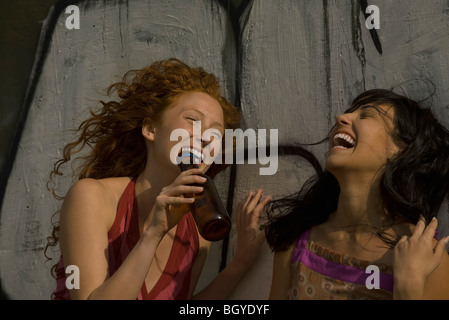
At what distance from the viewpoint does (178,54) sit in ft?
9.60

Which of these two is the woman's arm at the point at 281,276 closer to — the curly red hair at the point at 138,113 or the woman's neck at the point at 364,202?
the woman's neck at the point at 364,202

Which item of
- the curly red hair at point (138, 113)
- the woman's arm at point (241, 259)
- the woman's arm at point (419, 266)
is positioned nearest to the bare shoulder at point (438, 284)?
the woman's arm at point (419, 266)

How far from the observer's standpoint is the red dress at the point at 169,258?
7.55 ft

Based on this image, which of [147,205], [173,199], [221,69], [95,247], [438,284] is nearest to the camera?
[438,284]

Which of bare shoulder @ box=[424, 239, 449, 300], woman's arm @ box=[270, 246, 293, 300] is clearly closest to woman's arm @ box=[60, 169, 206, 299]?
woman's arm @ box=[270, 246, 293, 300]

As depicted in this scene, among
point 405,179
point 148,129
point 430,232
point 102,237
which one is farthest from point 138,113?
point 430,232

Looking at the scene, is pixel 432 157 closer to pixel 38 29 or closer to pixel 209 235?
pixel 209 235

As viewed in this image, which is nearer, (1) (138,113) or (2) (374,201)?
(2) (374,201)

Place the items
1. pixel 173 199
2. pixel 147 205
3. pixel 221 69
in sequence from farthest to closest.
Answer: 1. pixel 221 69
2. pixel 147 205
3. pixel 173 199

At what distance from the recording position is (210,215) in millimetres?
2016

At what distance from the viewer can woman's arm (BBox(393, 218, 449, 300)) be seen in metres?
1.81

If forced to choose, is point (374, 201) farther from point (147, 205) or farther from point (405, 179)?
point (147, 205)

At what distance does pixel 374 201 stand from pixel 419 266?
350 millimetres
